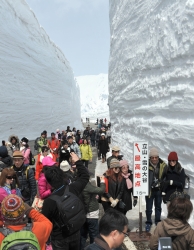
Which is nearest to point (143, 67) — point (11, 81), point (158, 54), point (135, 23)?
point (158, 54)

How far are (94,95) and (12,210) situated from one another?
9366 centimetres

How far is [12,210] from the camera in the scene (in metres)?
2.11

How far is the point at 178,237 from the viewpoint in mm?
2373

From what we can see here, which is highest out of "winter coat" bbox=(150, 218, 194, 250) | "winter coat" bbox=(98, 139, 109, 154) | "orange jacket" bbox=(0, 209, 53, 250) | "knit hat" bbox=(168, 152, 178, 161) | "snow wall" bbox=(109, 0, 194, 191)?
"snow wall" bbox=(109, 0, 194, 191)

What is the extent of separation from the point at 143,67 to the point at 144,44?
54cm

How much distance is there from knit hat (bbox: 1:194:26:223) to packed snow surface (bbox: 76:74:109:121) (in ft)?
230

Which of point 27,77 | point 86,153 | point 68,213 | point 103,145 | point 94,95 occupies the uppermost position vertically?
point 94,95

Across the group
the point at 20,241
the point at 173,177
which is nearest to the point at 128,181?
the point at 173,177

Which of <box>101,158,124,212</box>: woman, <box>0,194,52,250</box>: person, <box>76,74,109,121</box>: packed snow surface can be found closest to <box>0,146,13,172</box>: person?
<box>101,158,124,212</box>: woman

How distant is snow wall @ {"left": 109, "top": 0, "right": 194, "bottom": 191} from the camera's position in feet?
17.3

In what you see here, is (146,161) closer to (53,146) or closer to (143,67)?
(143,67)

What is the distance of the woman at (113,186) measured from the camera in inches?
179

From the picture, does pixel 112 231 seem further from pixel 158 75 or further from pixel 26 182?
pixel 158 75

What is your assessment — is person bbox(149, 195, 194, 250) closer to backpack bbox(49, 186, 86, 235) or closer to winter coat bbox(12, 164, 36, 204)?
backpack bbox(49, 186, 86, 235)
